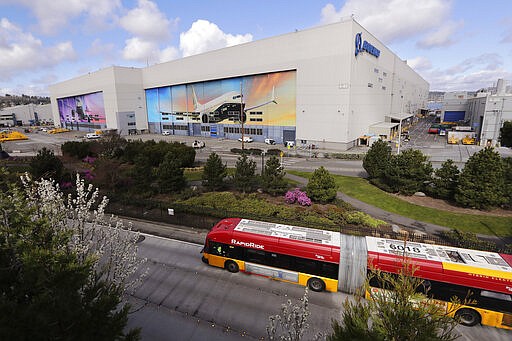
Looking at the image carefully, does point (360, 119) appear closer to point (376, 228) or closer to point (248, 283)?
point (376, 228)

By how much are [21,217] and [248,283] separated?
39.4ft

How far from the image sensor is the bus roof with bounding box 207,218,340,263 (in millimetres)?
15088

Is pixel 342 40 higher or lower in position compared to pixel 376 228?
higher

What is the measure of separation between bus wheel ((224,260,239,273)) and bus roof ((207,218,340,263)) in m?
1.42

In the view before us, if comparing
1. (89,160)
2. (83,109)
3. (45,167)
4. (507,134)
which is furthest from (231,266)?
(83,109)

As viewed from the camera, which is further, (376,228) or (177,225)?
(177,225)

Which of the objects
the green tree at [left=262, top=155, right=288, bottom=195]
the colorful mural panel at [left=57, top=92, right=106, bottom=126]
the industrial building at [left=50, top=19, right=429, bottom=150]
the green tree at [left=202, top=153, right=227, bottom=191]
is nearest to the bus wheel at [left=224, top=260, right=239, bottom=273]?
the green tree at [left=262, top=155, right=288, bottom=195]

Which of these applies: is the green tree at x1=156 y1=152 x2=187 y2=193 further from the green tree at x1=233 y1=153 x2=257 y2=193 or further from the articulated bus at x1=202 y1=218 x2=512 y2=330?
the articulated bus at x1=202 y1=218 x2=512 y2=330

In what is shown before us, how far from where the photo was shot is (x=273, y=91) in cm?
6812

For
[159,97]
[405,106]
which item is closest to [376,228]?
[159,97]

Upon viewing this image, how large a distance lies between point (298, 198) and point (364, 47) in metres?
49.2

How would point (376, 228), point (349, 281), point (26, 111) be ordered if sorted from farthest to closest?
point (26, 111) < point (376, 228) < point (349, 281)

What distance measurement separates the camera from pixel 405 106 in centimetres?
11500

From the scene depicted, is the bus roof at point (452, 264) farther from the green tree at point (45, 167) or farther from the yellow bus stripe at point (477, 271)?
the green tree at point (45, 167)
